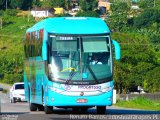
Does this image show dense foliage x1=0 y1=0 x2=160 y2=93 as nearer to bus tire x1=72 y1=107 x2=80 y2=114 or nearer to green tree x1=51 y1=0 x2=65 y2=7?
green tree x1=51 y1=0 x2=65 y2=7

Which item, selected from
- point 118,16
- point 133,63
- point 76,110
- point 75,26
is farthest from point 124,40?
point 118,16

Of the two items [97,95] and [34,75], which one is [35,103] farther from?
Result: [97,95]

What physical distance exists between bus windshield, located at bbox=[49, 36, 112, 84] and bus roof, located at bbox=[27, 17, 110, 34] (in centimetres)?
26

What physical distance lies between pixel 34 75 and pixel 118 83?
46.9m

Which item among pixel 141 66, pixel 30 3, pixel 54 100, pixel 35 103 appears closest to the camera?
pixel 54 100

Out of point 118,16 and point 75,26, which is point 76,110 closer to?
point 75,26

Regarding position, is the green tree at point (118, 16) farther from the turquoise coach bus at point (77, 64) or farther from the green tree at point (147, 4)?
the turquoise coach bus at point (77, 64)

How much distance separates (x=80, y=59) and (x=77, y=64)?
0.21 meters

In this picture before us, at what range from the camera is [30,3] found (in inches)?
7717

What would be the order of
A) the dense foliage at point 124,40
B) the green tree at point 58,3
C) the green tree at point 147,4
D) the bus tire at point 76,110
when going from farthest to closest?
the green tree at point 58,3 < the green tree at point 147,4 < the dense foliage at point 124,40 < the bus tire at point 76,110

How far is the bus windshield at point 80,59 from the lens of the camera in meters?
29.1

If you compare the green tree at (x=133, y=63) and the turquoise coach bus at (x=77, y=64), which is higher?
the turquoise coach bus at (x=77, y=64)

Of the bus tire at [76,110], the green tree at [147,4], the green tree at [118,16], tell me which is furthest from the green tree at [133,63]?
the green tree at [147,4]

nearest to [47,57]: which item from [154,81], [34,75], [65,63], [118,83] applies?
[65,63]
